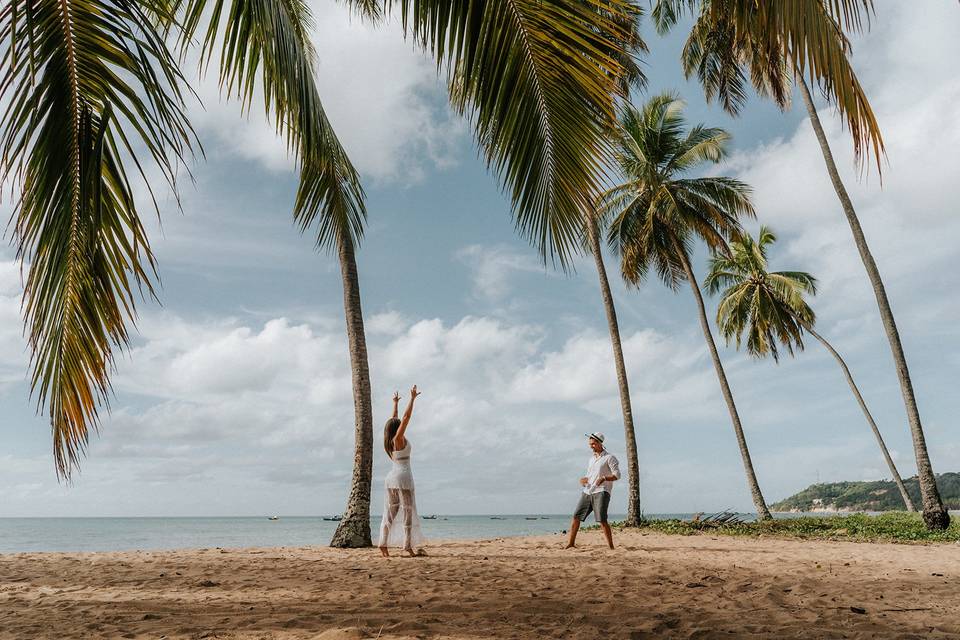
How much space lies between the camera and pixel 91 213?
10.9 ft

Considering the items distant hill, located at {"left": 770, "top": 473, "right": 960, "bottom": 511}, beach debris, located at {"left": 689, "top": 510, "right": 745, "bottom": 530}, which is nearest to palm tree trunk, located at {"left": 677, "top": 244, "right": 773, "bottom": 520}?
beach debris, located at {"left": 689, "top": 510, "right": 745, "bottom": 530}

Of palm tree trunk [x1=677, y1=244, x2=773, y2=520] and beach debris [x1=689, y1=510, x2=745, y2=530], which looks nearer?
beach debris [x1=689, y1=510, x2=745, y2=530]

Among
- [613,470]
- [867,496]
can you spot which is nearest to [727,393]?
[613,470]

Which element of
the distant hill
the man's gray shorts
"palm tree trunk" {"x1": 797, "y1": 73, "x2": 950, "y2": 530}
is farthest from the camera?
the distant hill

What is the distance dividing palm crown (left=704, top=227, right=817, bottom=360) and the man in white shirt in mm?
16536

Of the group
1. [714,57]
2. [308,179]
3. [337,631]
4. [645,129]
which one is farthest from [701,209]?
[337,631]

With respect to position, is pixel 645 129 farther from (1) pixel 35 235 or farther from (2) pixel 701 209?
(1) pixel 35 235

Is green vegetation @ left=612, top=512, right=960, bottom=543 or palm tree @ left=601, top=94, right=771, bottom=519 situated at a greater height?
palm tree @ left=601, top=94, right=771, bottom=519

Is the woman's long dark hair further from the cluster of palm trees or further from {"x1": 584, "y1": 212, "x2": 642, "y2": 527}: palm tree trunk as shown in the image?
{"x1": 584, "y1": 212, "x2": 642, "y2": 527}: palm tree trunk

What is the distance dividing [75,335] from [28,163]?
0.87 m

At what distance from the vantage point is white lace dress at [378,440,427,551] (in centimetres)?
840

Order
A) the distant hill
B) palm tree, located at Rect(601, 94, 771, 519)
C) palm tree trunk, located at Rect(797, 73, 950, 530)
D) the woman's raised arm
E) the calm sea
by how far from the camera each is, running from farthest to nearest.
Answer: the distant hill < the calm sea < palm tree, located at Rect(601, 94, 771, 519) < palm tree trunk, located at Rect(797, 73, 950, 530) < the woman's raised arm

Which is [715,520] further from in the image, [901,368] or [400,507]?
[400,507]

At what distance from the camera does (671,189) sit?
20000 mm
